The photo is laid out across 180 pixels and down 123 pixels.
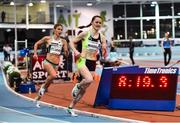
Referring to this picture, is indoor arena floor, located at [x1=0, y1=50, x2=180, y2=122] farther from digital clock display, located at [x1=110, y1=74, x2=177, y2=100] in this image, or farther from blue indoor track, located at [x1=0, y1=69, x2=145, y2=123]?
digital clock display, located at [x1=110, y1=74, x2=177, y2=100]

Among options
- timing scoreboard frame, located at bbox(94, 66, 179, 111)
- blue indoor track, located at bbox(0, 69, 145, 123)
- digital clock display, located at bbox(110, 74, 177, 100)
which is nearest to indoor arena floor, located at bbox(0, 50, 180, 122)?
blue indoor track, located at bbox(0, 69, 145, 123)

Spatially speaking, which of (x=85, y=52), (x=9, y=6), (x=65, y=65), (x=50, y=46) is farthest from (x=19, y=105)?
(x=9, y=6)

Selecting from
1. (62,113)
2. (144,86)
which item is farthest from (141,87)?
(62,113)

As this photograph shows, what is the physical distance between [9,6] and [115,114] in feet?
137

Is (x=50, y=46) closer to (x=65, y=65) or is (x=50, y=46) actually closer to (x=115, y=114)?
(x=115, y=114)

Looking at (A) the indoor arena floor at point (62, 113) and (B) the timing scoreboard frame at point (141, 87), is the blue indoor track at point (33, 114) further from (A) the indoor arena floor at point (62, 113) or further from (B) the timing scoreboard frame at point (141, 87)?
(B) the timing scoreboard frame at point (141, 87)

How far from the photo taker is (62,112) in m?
9.20

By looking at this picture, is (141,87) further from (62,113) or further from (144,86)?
(62,113)

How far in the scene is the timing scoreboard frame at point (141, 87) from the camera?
9203 mm

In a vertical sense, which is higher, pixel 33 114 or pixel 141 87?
pixel 141 87

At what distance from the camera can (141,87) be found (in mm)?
9391

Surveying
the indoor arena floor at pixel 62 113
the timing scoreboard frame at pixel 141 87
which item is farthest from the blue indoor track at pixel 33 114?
the timing scoreboard frame at pixel 141 87

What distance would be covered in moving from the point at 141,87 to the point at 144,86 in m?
0.07

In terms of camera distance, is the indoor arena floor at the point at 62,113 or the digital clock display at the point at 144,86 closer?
the indoor arena floor at the point at 62,113
